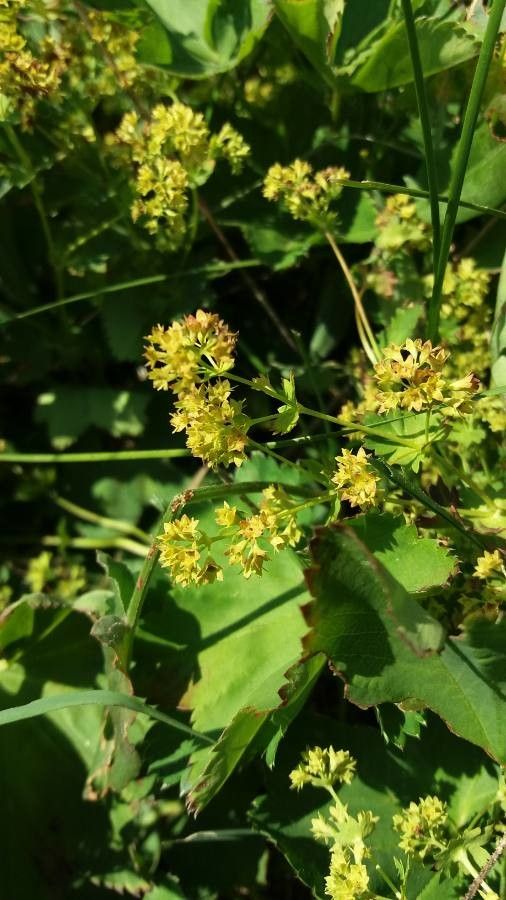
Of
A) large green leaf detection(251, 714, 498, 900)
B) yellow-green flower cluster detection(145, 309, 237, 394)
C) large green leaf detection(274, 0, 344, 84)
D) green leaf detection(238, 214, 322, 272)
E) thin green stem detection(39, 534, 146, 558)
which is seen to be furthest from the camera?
thin green stem detection(39, 534, 146, 558)

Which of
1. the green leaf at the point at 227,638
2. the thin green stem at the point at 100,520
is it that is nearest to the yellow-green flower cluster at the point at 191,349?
the green leaf at the point at 227,638

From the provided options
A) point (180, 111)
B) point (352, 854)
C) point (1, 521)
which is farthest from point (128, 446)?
point (352, 854)

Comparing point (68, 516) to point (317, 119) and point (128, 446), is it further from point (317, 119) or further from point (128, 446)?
point (317, 119)

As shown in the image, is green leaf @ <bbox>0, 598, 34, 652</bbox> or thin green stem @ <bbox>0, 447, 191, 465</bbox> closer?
thin green stem @ <bbox>0, 447, 191, 465</bbox>

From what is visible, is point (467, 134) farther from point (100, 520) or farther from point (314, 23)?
point (100, 520)

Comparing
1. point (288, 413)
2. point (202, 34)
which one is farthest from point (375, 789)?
point (202, 34)

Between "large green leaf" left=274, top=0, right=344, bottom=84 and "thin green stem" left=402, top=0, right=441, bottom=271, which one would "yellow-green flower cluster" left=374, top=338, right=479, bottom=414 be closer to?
"thin green stem" left=402, top=0, right=441, bottom=271

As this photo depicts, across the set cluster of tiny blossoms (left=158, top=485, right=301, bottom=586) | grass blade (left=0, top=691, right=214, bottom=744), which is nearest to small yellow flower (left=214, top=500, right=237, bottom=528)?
cluster of tiny blossoms (left=158, top=485, right=301, bottom=586)
